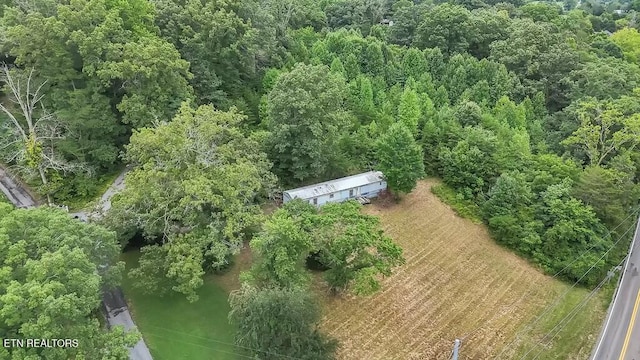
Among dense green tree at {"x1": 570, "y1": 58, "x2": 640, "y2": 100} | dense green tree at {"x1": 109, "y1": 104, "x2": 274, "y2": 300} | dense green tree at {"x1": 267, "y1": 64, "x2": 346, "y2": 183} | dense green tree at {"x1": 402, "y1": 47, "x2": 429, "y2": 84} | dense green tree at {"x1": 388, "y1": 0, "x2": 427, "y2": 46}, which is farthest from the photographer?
dense green tree at {"x1": 388, "y1": 0, "x2": 427, "y2": 46}

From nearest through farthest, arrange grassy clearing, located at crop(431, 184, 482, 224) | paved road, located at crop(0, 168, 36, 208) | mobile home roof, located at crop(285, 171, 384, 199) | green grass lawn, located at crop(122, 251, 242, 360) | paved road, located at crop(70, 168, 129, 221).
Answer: green grass lawn, located at crop(122, 251, 242, 360), paved road, located at crop(70, 168, 129, 221), paved road, located at crop(0, 168, 36, 208), mobile home roof, located at crop(285, 171, 384, 199), grassy clearing, located at crop(431, 184, 482, 224)

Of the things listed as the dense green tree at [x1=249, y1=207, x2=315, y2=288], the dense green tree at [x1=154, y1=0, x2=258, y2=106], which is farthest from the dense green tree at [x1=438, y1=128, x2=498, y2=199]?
the dense green tree at [x1=154, y1=0, x2=258, y2=106]

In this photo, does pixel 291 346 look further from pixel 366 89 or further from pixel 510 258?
pixel 366 89

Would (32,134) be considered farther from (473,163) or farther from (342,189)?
(473,163)

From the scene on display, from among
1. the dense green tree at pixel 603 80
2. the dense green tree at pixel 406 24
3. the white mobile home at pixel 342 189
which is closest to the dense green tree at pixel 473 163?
the white mobile home at pixel 342 189

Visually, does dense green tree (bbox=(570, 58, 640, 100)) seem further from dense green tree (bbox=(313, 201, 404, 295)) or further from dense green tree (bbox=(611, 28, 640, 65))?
dense green tree (bbox=(313, 201, 404, 295))

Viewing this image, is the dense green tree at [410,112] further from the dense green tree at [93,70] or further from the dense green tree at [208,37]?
the dense green tree at [93,70]
